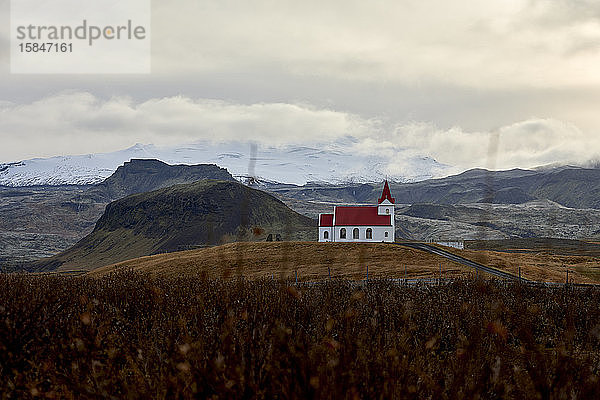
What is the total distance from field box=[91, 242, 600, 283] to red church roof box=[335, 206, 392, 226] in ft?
21.6

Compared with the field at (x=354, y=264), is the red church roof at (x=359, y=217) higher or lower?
higher

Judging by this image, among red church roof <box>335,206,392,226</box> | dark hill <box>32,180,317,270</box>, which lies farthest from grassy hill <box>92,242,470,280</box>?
dark hill <box>32,180,317,270</box>

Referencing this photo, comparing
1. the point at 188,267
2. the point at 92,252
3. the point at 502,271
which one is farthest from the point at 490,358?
the point at 92,252

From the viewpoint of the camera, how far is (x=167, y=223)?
569 feet

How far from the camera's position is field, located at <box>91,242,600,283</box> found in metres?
39.3

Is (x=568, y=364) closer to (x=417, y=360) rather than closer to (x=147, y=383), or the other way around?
(x=417, y=360)

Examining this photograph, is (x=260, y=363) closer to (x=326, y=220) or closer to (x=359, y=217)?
(x=359, y=217)

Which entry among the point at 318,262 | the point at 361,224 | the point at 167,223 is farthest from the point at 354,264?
the point at 167,223

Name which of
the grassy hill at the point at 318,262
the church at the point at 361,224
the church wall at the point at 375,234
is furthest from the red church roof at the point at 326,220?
the grassy hill at the point at 318,262

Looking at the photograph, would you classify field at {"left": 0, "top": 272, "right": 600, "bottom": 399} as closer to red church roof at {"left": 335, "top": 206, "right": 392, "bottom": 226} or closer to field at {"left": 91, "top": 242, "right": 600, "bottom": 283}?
field at {"left": 91, "top": 242, "right": 600, "bottom": 283}

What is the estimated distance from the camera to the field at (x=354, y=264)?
39.3 meters

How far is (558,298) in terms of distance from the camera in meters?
18.5

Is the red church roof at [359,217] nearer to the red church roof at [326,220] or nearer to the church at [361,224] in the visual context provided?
the church at [361,224]

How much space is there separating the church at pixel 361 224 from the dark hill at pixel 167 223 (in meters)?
72.7
